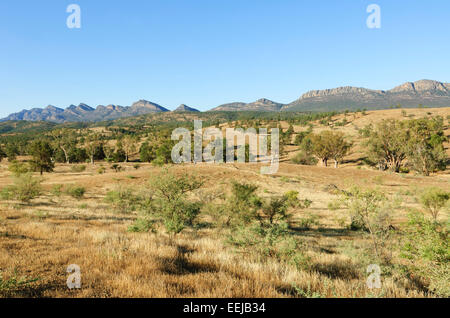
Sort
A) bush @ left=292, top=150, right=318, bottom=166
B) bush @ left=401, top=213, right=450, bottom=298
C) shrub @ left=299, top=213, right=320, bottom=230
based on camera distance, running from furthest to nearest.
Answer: bush @ left=292, top=150, right=318, bottom=166, shrub @ left=299, top=213, right=320, bottom=230, bush @ left=401, top=213, right=450, bottom=298

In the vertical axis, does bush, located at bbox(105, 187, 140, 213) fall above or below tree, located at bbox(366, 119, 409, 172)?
below

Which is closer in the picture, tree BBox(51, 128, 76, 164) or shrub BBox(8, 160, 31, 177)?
shrub BBox(8, 160, 31, 177)

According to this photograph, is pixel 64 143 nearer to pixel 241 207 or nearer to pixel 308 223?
pixel 241 207

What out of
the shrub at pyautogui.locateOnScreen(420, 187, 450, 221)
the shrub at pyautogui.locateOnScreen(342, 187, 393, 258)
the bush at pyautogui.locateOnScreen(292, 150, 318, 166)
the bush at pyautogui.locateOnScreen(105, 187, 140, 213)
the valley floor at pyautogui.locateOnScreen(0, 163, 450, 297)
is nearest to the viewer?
the valley floor at pyautogui.locateOnScreen(0, 163, 450, 297)

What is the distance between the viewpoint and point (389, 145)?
60.7 m

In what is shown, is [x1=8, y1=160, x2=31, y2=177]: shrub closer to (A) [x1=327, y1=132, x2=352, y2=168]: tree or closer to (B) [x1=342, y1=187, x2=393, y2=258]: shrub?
(B) [x1=342, y1=187, x2=393, y2=258]: shrub

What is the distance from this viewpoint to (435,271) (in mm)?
5609

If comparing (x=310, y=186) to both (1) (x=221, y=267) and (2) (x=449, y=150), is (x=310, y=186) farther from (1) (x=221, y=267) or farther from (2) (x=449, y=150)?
(2) (x=449, y=150)

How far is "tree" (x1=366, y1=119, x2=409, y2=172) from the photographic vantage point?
2355 inches

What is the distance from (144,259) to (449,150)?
315 feet

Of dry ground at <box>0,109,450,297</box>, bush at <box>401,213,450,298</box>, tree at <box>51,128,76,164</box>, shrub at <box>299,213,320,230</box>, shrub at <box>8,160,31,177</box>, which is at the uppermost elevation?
tree at <box>51,128,76,164</box>

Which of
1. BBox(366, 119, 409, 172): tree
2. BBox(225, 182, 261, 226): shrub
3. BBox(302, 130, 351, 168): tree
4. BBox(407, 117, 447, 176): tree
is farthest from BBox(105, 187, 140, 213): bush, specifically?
BBox(407, 117, 447, 176): tree
